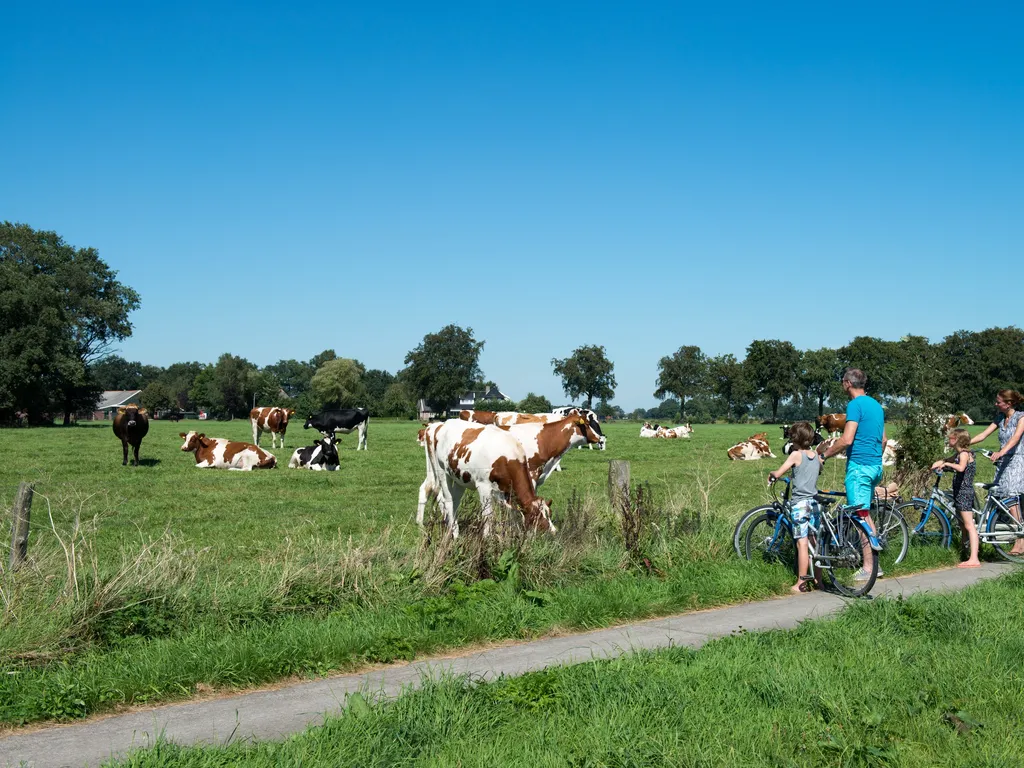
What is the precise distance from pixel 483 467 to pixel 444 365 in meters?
115

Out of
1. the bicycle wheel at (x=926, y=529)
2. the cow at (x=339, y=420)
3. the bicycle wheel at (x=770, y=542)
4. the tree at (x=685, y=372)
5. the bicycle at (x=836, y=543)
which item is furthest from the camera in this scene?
the tree at (x=685, y=372)

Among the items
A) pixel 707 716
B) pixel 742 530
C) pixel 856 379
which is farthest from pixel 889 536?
pixel 707 716

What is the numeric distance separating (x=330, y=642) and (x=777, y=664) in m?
3.35

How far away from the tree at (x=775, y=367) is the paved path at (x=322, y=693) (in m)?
118

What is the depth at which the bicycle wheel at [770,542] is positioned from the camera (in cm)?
1047

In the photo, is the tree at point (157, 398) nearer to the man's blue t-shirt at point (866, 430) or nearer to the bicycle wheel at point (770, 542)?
the bicycle wheel at point (770, 542)

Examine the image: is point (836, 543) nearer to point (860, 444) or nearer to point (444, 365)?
point (860, 444)

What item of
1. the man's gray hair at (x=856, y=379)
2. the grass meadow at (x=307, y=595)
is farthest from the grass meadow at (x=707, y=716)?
the man's gray hair at (x=856, y=379)

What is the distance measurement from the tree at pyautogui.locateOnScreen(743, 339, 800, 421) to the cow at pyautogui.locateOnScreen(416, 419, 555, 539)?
115m

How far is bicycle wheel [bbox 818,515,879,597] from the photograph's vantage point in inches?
381

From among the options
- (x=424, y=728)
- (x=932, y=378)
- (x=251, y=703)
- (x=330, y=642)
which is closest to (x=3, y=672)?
(x=251, y=703)

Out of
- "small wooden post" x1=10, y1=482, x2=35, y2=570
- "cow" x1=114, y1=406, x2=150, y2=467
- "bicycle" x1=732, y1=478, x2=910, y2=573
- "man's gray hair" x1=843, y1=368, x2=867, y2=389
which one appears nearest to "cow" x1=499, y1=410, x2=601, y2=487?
"bicycle" x1=732, y1=478, x2=910, y2=573

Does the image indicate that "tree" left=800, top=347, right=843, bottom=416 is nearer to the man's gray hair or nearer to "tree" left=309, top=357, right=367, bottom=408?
"tree" left=309, top=357, right=367, bottom=408

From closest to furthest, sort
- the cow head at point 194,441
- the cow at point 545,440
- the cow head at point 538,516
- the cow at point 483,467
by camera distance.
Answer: the cow head at point 538,516, the cow at point 483,467, the cow at point 545,440, the cow head at point 194,441
